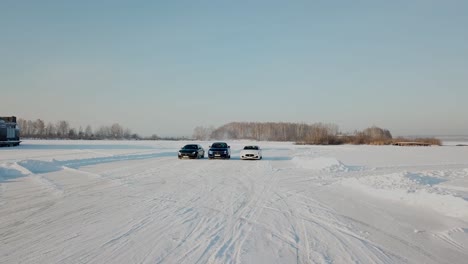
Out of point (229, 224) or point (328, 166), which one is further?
point (328, 166)

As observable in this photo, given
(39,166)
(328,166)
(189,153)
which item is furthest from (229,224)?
(189,153)

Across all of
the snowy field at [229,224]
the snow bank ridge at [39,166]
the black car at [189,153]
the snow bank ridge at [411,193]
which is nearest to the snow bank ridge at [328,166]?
the snow bank ridge at [411,193]

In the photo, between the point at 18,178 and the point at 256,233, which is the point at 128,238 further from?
the point at 18,178

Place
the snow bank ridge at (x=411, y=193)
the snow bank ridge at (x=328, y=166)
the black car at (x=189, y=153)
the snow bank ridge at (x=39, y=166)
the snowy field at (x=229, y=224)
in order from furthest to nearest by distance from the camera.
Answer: the black car at (x=189, y=153) → the snow bank ridge at (x=328, y=166) → the snow bank ridge at (x=39, y=166) → the snow bank ridge at (x=411, y=193) → the snowy field at (x=229, y=224)

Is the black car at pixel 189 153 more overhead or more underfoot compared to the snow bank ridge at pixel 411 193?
more overhead

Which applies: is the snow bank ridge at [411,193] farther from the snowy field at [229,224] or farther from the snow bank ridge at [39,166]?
the snow bank ridge at [39,166]

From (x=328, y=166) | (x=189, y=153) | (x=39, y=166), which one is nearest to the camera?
(x=39, y=166)

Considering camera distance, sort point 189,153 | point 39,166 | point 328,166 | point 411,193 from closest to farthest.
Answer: point 411,193
point 39,166
point 328,166
point 189,153

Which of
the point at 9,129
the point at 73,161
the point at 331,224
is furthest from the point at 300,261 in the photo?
the point at 9,129

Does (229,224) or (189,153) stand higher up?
(189,153)

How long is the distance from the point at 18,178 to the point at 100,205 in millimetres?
8420

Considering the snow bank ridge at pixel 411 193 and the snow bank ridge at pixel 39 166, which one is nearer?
the snow bank ridge at pixel 411 193

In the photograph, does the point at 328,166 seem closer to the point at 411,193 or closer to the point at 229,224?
the point at 411,193

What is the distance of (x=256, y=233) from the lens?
6.91 meters
